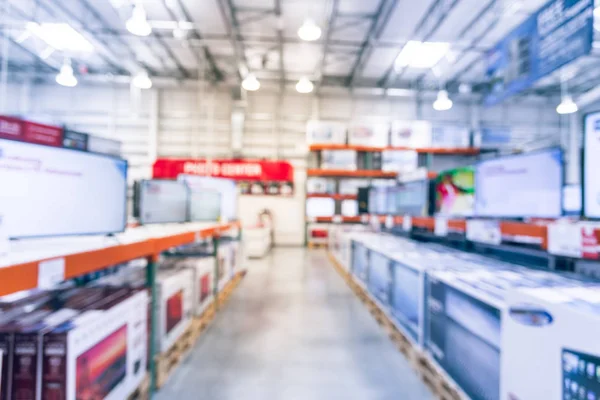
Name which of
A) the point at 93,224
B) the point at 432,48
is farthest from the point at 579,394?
the point at 432,48

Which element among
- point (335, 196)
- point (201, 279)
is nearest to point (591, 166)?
point (201, 279)

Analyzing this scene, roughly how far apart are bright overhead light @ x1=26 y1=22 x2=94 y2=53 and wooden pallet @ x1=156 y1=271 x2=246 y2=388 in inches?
276

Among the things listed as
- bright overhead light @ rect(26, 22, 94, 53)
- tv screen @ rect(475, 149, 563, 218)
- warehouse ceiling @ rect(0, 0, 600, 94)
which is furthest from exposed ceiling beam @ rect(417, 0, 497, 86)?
bright overhead light @ rect(26, 22, 94, 53)

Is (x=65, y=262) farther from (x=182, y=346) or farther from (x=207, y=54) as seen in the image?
(x=207, y=54)

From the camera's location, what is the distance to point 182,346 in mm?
2773

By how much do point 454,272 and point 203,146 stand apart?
10.8 meters

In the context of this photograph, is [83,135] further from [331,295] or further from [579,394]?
[331,295]

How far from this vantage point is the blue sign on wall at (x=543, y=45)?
135 inches

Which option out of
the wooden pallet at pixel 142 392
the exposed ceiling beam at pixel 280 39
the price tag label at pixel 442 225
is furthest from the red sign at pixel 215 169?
the wooden pallet at pixel 142 392

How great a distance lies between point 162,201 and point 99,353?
2.06m

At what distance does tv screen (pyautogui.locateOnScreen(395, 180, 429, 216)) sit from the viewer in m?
4.24

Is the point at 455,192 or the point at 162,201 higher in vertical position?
the point at 455,192

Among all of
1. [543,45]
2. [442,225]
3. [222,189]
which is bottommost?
[442,225]

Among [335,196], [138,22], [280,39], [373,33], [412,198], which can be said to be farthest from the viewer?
[335,196]
